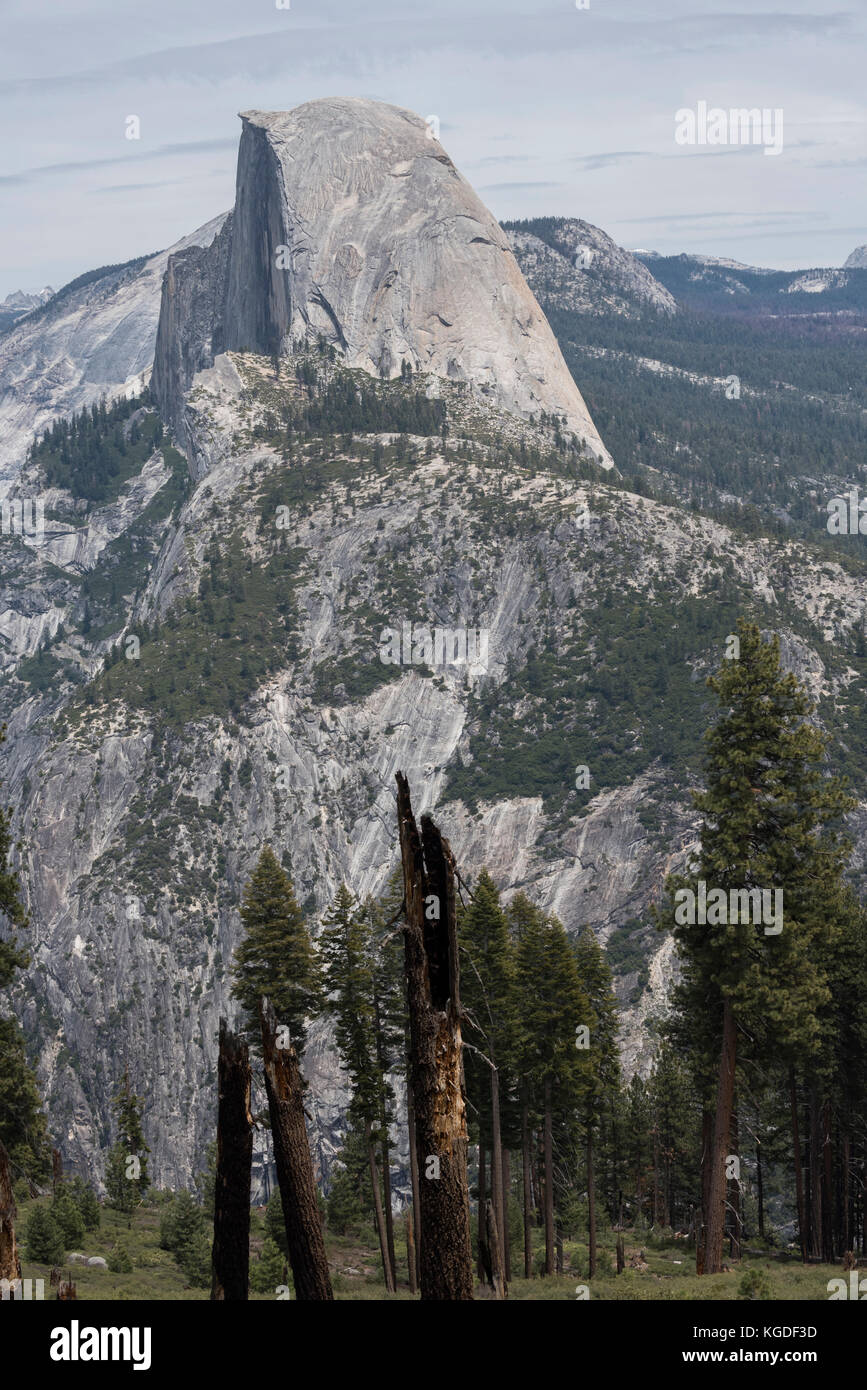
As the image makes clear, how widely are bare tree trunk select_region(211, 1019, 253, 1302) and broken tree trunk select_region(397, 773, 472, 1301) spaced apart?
1.53 metres

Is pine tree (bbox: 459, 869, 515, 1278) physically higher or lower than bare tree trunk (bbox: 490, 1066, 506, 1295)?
higher

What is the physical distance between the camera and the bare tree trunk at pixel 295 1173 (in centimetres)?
1266

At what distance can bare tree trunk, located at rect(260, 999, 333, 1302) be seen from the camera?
12664mm

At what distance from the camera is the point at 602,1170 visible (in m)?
80.9

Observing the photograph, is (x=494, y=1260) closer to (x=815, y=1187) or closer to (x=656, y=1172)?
(x=815, y=1187)

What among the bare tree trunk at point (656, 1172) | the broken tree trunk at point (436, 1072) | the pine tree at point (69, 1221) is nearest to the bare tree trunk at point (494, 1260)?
the broken tree trunk at point (436, 1072)

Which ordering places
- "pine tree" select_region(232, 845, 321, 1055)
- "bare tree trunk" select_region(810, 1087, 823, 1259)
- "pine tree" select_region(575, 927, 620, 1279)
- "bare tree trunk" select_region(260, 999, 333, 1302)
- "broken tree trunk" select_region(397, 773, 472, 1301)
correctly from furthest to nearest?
"bare tree trunk" select_region(810, 1087, 823, 1259), "pine tree" select_region(575, 927, 620, 1279), "pine tree" select_region(232, 845, 321, 1055), "bare tree trunk" select_region(260, 999, 333, 1302), "broken tree trunk" select_region(397, 773, 472, 1301)

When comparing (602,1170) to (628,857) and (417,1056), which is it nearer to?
(417,1056)

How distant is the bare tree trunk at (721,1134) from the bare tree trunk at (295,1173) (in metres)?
26.5

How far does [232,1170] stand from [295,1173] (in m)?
0.81

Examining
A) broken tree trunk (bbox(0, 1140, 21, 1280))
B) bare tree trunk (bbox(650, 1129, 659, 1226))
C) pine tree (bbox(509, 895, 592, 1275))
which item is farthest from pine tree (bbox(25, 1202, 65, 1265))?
bare tree trunk (bbox(650, 1129, 659, 1226))

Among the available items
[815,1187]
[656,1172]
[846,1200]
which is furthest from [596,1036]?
[656,1172]

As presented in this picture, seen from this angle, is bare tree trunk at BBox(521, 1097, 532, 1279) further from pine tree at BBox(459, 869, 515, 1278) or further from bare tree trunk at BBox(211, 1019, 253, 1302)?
bare tree trunk at BBox(211, 1019, 253, 1302)
